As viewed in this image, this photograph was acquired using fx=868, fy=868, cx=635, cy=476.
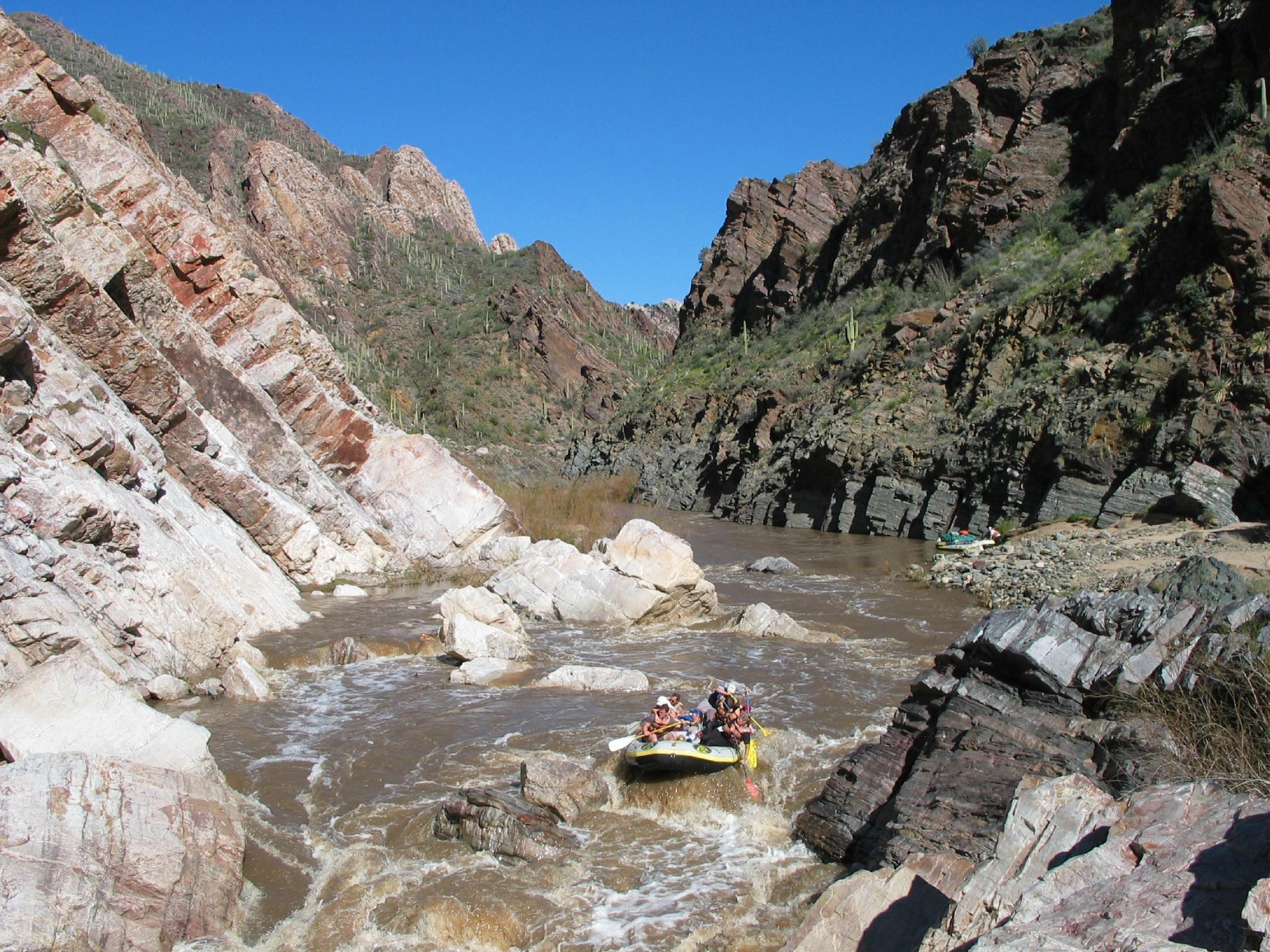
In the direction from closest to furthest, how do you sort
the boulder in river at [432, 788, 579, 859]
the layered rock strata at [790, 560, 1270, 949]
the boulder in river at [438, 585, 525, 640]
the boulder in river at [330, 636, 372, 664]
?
the layered rock strata at [790, 560, 1270, 949], the boulder in river at [432, 788, 579, 859], the boulder in river at [330, 636, 372, 664], the boulder in river at [438, 585, 525, 640]

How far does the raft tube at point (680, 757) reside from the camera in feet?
23.4

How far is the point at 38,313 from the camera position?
12.9 m

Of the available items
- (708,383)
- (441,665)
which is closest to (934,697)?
(441,665)

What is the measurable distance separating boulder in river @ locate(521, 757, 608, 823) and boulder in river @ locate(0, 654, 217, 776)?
231 centimetres

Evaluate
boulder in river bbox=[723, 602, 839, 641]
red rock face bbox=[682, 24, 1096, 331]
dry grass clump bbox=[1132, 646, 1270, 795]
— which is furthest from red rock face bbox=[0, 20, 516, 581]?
red rock face bbox=[682, 24, 1096, 331]

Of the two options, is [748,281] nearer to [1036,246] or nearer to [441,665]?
[1036,246]

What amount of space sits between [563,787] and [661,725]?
1101 millimetres

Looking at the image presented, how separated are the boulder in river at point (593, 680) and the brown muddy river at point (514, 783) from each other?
0.22 metres

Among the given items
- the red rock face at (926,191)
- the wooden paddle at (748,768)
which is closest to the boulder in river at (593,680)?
the wooden paddle at (748,768)

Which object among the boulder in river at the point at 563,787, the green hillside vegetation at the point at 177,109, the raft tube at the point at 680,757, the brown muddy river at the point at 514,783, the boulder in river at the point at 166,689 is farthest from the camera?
the green hillside vegetation at the point at 177,109

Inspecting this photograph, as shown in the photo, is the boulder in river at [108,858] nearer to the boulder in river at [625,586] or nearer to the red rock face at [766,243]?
the boulder in river at [625,586]

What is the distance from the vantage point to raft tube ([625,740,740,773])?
281 inches

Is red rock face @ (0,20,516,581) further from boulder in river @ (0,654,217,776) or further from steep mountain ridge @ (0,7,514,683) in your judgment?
boulder in river @ (0,654,217,776)

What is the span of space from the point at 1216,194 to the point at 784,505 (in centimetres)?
1778
